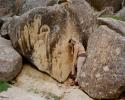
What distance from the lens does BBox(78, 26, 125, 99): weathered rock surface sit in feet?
28.4

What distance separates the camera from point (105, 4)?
60.7 ft

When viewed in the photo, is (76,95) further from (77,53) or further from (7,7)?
(7,7)

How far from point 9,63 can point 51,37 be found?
1103mm

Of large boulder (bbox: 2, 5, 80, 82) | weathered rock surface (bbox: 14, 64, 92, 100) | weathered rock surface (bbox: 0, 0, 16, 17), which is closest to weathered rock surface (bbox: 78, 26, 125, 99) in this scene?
weathered rock surface (bbox: 14, 64, 92, 100)

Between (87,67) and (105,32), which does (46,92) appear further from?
(105,32)

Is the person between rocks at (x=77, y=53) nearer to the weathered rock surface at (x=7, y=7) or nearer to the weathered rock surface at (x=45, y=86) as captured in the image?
the weathered rock surface at (x=45, y=86)

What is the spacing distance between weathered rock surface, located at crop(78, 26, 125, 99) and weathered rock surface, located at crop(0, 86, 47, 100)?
1091 mm

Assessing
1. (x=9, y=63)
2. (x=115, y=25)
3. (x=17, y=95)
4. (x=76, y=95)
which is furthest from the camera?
(x=115, y=25)

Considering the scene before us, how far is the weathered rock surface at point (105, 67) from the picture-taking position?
8656mm

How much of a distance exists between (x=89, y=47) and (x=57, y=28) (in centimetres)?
83

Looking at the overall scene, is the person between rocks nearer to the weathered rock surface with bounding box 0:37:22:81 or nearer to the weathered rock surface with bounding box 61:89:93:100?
the weathered rock surface with bounding box 61:89:93:100

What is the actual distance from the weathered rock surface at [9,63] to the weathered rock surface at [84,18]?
5.37ft

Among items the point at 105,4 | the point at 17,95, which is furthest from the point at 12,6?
the point at 105,4

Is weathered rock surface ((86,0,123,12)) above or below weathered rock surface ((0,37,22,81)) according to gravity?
below
